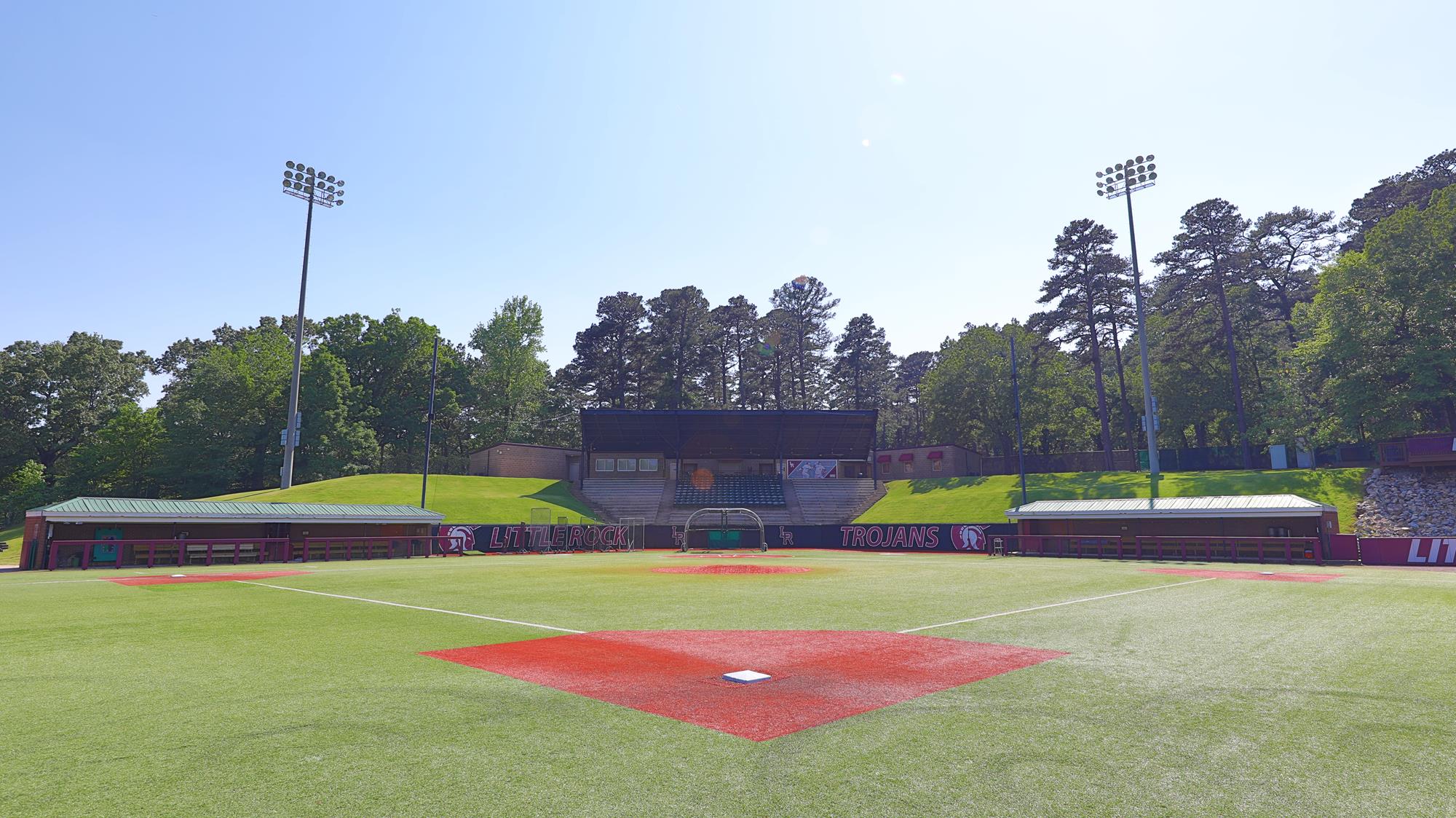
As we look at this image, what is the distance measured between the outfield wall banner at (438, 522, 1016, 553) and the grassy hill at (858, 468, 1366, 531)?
789 centimetres

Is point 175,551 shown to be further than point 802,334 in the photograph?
No

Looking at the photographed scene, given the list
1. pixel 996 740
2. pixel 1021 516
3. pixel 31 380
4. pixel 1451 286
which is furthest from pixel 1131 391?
pixel 31 380

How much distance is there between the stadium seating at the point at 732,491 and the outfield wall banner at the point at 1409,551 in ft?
134

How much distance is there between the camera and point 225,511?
33688 millimetres

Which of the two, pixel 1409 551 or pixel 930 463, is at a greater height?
pixel 930 463

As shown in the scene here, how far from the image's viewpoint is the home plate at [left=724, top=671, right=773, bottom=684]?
27.0 ft

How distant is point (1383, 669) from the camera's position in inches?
338

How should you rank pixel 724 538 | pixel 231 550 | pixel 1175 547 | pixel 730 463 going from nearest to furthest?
pixel 231 550
pixel 1175 547
pixel 724 538
pixel 730 463

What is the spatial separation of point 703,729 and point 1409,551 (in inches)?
1420

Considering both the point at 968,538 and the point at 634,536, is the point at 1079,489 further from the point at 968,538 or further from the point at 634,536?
the point at 634,536

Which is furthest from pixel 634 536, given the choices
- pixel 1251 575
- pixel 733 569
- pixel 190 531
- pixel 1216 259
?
pixel 1216 259

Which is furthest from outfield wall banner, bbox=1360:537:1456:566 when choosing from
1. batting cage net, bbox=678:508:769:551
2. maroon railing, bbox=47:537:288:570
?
maroon railing, bbox=47:537:288:570

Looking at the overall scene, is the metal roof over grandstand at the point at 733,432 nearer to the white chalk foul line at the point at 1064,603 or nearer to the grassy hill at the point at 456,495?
the grassy hill at the point at 456,495

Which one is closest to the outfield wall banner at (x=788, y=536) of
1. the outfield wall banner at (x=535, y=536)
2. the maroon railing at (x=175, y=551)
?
the outfield wall banner at (x=535, y=536)
